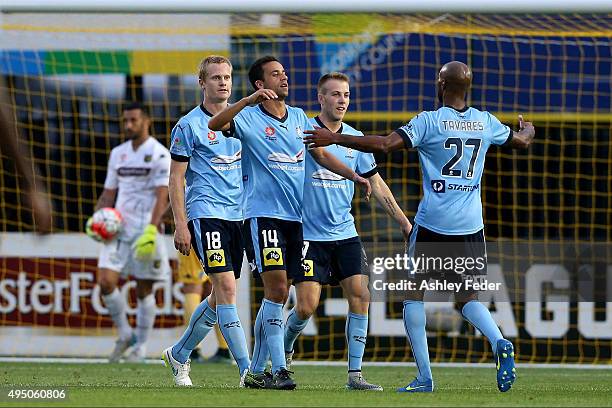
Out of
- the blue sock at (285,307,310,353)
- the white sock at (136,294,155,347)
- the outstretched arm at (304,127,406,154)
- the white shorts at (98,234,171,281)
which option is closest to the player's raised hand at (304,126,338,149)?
the outstretched arm at (304,127,406,154)

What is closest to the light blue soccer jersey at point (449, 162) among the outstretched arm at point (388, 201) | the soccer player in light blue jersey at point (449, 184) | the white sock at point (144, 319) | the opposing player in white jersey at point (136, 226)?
the soccer player in light blue jersey at point (449, 184)

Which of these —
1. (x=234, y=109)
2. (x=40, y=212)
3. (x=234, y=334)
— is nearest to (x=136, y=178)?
(x=234, y=334)

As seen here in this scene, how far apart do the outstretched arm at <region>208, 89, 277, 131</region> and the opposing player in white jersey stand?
4.46 meters

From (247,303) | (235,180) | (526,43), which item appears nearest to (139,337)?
(247,303)

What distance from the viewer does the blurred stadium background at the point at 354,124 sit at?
502 inches

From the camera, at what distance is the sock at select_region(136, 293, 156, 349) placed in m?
12.2

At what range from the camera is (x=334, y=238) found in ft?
28.2

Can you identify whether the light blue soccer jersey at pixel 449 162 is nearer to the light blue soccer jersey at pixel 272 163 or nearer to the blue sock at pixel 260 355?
the light blue soccer jersey at pixel 272 163

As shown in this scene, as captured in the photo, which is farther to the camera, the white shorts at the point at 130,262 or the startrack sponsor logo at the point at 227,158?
the white shorts at the point at 130,262

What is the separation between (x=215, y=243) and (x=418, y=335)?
4.75 ft

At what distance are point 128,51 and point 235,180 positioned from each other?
17.5ft

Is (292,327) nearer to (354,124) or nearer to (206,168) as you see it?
(206,168)

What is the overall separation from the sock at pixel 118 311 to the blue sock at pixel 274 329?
4489 mm

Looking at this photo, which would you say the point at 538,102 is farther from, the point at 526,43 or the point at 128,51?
the point at 128,51
